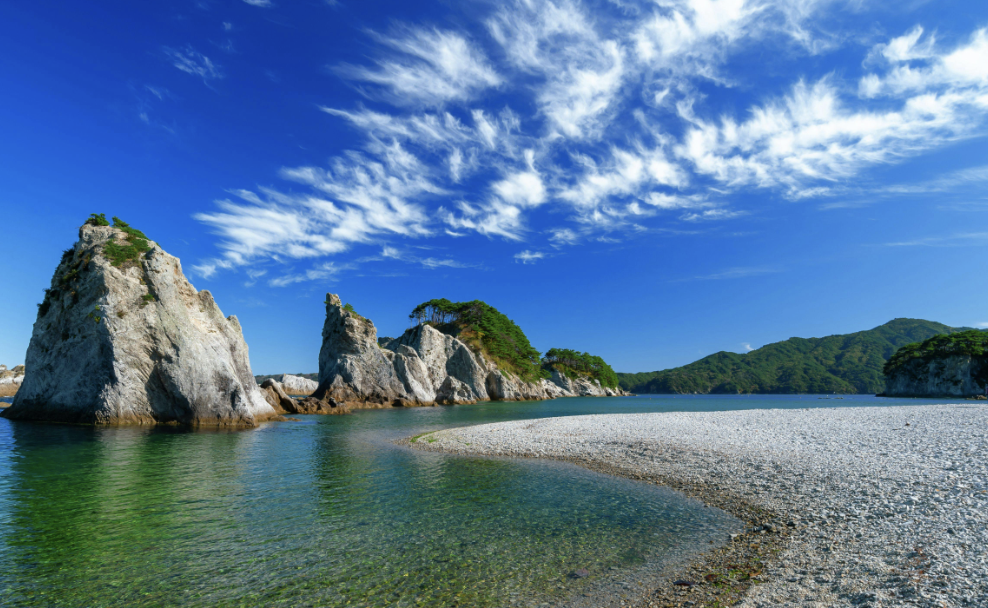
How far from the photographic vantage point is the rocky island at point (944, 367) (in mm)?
103750

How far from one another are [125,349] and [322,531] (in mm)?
33382

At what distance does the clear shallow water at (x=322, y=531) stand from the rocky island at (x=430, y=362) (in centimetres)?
4226

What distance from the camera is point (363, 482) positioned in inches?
666

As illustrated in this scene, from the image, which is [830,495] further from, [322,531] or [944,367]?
[944,367]

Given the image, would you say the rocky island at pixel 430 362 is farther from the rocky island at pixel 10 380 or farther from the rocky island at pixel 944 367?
the rocky island at pixel 944 367

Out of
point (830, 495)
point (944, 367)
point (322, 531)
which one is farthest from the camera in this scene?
point (944, 367)

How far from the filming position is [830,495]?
1272 cm

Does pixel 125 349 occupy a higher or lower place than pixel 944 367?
higher

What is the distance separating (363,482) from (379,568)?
8643mm

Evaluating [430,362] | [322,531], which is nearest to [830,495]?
[322,531]

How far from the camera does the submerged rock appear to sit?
1323 inches

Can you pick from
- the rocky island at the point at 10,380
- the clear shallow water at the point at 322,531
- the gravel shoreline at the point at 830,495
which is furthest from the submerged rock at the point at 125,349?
the rocky island at the point at 10,380

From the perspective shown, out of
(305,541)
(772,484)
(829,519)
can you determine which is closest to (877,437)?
(772,484)

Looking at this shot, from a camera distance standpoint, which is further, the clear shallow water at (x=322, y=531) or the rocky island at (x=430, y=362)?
the rocky island at (x=430, y=362)
